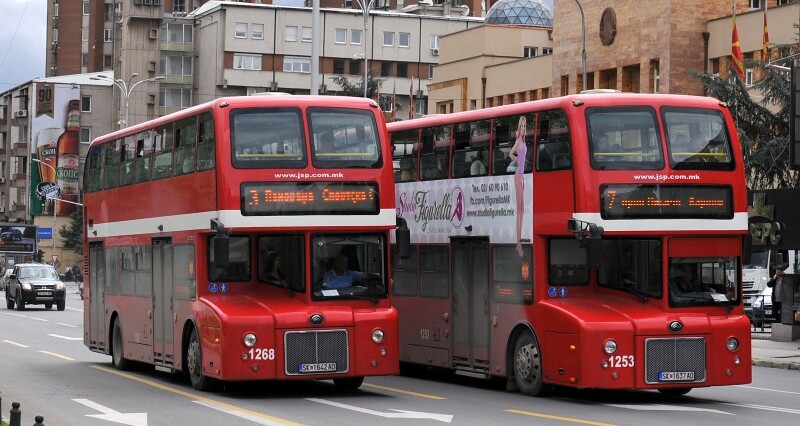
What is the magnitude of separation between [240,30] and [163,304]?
102 meters

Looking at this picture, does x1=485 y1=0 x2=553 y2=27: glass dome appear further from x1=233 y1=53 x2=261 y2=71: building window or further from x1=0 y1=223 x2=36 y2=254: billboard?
x1=0 y1=223 x2=36 y2=254: billboard

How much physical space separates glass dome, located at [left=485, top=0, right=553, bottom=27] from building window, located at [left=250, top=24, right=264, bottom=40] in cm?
3185

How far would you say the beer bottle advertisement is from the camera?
139750mm

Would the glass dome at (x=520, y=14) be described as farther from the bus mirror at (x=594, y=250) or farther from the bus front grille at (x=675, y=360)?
the bus mirror at (x=594, y=250)

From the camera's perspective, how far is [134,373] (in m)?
26.0

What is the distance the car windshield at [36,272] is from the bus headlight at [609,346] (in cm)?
4333

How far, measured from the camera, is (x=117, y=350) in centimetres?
2703

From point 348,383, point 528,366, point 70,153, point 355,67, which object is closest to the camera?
point 528,366

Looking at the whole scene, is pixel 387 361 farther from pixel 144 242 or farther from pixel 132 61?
pixel 132 61

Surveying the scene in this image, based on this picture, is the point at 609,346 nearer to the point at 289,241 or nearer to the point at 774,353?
the point at 289,241

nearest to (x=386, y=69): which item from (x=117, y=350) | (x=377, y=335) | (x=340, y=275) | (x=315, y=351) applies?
(x=117, y=350)

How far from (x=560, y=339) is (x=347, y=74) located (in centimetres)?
10916

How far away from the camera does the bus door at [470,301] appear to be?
22.3 meters

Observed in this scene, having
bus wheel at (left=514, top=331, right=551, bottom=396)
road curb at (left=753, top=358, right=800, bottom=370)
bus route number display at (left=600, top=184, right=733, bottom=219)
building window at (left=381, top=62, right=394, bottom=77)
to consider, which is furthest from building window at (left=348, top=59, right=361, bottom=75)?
bus route number display at (left=600, top=184, right=733, bottom=219)
